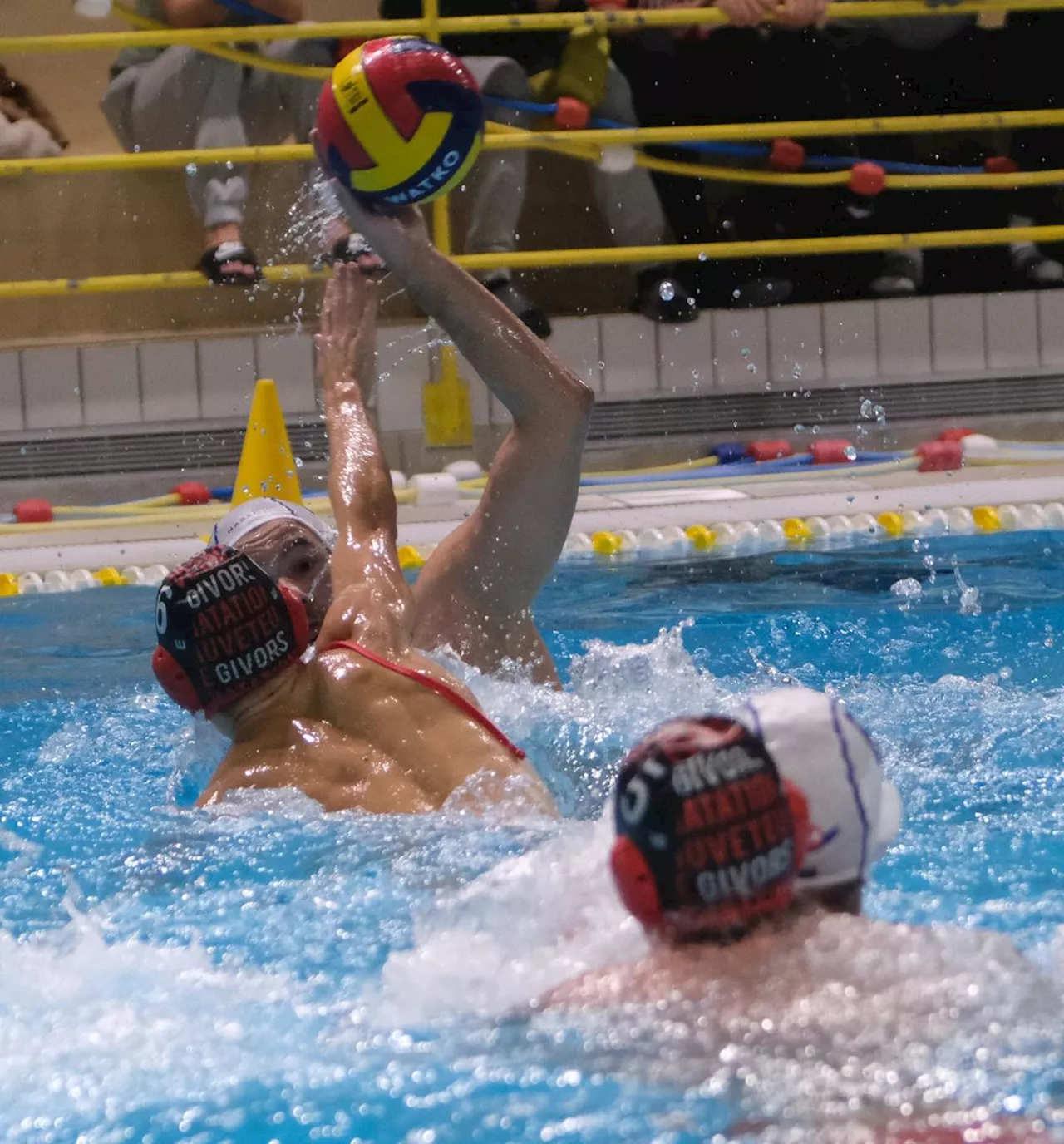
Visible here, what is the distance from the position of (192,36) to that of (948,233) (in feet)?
9.10

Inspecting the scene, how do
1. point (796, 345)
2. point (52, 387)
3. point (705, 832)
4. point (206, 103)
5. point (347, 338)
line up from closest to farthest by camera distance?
point (705, 832)
point (347, 338)
point (206, 103)
point (52, 387)
point (796, 345)

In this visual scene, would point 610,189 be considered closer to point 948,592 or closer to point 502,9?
point 502,9

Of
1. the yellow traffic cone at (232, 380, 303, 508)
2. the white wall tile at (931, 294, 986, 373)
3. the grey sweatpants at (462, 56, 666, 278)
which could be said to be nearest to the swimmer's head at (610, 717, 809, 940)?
the yellow traffic cone at (232, 380, 303, 508)

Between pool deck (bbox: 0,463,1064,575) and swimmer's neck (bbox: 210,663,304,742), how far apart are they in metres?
2.48

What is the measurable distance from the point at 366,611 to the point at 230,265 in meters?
3.59

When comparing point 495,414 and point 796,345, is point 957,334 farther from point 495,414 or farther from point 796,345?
point 495,414

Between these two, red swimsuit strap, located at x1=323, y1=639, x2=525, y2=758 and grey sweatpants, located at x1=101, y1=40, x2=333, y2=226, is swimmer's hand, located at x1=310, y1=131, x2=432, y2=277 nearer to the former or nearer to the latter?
red swimsuit strap, located at x1=323, y1=639, x2=525, y2=758

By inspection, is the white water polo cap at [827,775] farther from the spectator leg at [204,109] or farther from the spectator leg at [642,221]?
the spectator leg at [642,221]

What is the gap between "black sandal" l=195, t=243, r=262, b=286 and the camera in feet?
19.6

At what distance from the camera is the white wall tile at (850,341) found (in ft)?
22.2

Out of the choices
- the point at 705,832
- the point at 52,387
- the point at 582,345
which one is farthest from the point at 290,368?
the point at 705,832

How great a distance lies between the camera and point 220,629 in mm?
2438

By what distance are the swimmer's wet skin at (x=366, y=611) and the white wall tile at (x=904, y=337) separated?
3986 millimetres

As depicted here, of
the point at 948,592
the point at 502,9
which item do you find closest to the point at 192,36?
the point at 502,9
